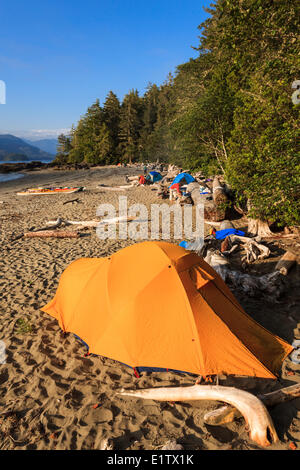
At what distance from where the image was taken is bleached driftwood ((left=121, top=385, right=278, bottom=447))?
9.83 ft

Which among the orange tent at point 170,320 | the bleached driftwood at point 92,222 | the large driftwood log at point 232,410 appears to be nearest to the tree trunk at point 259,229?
the orange tent at point 170,320

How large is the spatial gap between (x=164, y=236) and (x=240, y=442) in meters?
8.85

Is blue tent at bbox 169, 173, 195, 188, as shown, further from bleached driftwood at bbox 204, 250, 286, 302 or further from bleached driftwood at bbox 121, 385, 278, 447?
bleached driftwood at bbox 121, 385, 278, 447

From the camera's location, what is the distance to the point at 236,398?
10.7 feet

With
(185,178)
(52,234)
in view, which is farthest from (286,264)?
(185,178)

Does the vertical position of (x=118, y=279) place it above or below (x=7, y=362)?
above

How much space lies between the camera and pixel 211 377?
3943mm

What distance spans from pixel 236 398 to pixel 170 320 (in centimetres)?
139

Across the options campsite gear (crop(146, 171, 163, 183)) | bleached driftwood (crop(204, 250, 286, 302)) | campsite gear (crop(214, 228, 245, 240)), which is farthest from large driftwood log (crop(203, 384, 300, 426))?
campsite gear (crop(146, 171, 163, 183))

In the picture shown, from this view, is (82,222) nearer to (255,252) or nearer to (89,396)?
(255,252)

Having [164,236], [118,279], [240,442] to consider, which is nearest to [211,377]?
[240,442]

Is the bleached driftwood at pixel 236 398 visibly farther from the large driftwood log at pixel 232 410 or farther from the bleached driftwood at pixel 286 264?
the bleached driftwood at pixel 286 264
